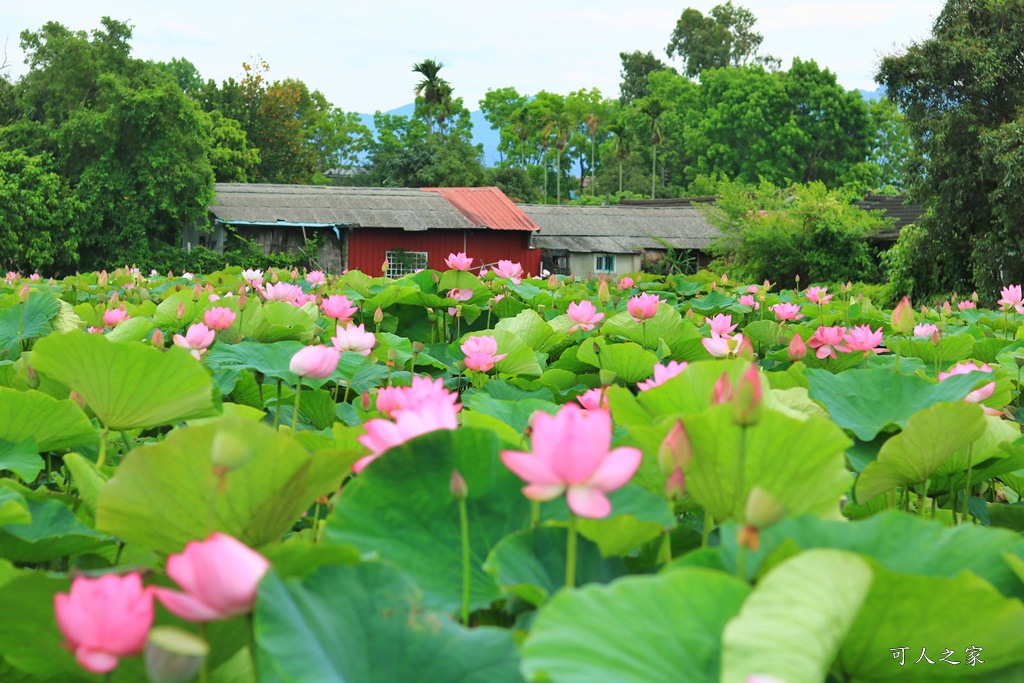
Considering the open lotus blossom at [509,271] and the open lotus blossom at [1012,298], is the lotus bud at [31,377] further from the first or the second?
the open lotus blossom at [1012,298]

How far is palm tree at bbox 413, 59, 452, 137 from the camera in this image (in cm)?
4016

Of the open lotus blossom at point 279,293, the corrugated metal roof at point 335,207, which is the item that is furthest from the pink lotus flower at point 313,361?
the corrugated metal roof at point 335,207

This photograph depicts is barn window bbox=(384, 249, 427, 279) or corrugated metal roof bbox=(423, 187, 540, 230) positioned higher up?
corrugated metal roof bbox=(423, 187, 540, 230)

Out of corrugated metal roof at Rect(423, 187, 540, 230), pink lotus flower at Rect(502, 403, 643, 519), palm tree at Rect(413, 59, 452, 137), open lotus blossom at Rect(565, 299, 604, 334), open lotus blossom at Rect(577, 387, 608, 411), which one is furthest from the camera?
palm tree at Rect(413, 59, 452, 137)

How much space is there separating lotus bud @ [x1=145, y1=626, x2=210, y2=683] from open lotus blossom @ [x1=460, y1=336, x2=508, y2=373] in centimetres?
107

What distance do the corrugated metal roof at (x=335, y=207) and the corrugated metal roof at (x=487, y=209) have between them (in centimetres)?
32

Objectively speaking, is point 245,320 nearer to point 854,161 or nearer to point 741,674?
point 741,674

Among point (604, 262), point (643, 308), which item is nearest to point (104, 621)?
point (643, 308)

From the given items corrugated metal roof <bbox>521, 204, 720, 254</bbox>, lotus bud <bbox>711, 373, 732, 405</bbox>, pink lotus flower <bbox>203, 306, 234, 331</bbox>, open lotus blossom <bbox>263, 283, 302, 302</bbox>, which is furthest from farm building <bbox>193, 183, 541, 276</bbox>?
lotus bud <bbox>711, 373, 732, 405</bbox>

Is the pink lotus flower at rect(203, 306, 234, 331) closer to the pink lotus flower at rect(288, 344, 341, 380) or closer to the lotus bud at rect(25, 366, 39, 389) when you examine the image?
the lotus bud at rect(25, 366, 39, 389)

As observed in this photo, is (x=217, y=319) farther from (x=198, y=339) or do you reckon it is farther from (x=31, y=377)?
(x=31, y=377)

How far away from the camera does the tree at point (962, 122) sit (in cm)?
1500

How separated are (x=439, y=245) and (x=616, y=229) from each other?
5.74m

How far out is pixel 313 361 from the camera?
3.46 ft
